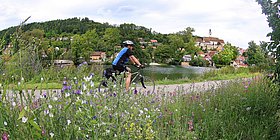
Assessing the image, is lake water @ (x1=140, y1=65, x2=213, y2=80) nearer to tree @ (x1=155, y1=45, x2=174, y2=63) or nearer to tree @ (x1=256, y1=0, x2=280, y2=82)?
tree @ (x1=256, y1=0, x2=280, y2=82)

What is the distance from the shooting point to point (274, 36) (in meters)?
3.66

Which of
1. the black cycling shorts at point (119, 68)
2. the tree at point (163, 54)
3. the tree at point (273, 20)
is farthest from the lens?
the tree at point (163, 54)

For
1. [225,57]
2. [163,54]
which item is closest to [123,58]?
[163,54]

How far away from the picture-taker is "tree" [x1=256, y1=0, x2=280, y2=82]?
3.68 m

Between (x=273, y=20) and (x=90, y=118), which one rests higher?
(x=273, y=20)

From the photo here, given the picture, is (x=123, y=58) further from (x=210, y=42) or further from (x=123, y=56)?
(x=210, y=42)

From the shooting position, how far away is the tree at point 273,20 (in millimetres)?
3682

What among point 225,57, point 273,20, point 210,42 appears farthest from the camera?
point 210,42

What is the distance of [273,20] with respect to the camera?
12.2ft

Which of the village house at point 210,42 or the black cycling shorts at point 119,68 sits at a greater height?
the village house at point 210,42

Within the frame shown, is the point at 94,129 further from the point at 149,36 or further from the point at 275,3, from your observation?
the point at 149,36

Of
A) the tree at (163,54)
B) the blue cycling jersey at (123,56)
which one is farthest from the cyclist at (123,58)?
the tree at (163,54)

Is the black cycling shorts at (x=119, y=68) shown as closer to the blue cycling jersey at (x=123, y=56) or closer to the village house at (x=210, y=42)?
the blue cycling jersey at (x=123, y=56)

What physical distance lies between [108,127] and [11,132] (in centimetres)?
68
